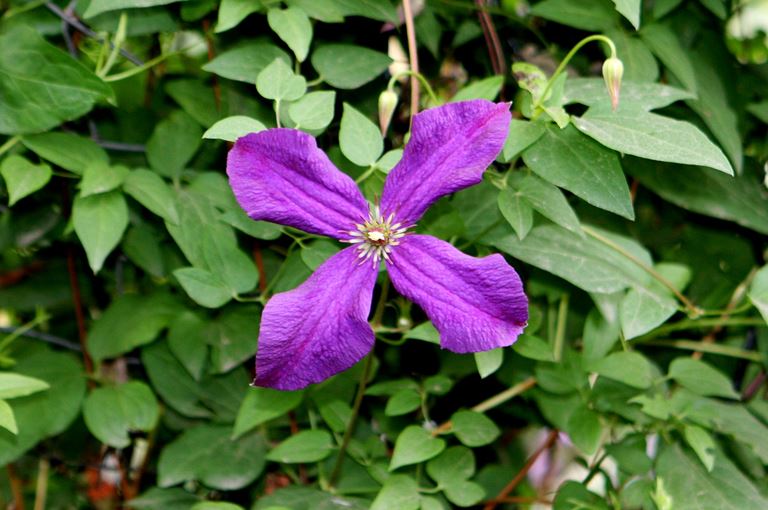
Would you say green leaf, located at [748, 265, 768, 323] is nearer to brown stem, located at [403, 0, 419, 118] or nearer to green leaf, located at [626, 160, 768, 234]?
green leaf, located at [626, 160, 768, 234]

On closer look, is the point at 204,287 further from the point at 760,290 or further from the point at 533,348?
the point at 760,290

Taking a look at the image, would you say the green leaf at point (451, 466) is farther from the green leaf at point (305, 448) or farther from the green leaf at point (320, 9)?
the green leaf at point (320, 9)

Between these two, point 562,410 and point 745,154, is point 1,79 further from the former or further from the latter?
point 745,154

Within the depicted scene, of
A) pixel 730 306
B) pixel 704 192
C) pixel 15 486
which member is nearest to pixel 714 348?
pixel 730 306

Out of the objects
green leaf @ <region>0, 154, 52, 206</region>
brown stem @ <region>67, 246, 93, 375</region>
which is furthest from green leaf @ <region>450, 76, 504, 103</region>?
brown stem @ <region>67, 246, 93, 375</region>

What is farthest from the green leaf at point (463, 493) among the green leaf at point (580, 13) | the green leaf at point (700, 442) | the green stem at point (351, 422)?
the green leaf at point (580, 13)

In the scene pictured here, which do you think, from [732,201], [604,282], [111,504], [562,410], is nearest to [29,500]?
[111,504]
